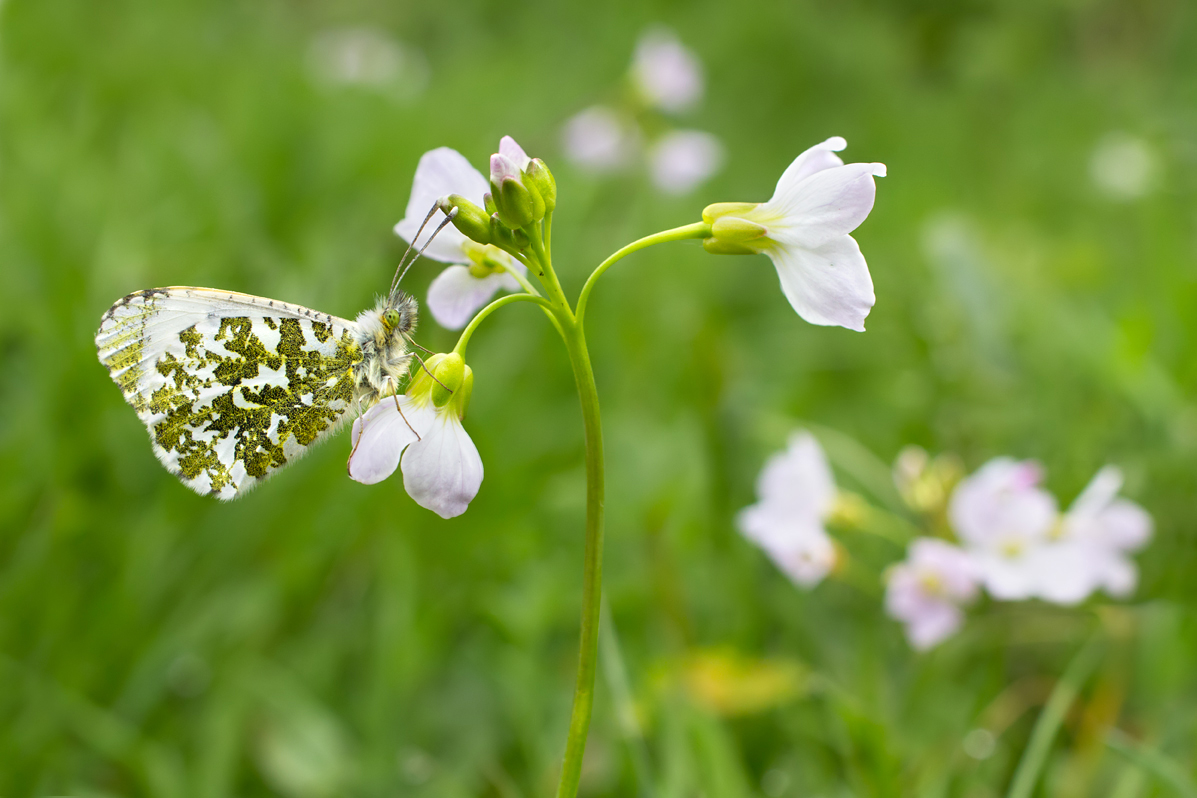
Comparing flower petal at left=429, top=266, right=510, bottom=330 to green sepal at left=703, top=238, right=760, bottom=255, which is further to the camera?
flower petal at left=429, top=266, right=510, bottom=330

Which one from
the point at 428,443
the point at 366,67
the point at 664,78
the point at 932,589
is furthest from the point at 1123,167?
the point at 428,443

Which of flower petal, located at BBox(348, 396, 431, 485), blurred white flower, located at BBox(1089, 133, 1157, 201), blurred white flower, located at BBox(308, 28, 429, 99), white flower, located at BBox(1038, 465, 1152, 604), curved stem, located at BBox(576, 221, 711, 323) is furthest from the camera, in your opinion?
blurred white flower, located at BBox(1089, 133, 1157, 201)

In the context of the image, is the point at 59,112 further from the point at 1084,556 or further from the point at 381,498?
the point at 1084,556

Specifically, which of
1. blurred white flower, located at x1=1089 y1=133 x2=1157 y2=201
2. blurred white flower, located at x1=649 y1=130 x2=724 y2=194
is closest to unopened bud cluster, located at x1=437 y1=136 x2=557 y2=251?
blurred white flower, located at x1=649 y1=130 x2=724 y2=194

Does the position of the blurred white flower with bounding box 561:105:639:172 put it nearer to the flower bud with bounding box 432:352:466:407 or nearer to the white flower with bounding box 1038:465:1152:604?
the white flower with bounding box 1038:465:1152:604

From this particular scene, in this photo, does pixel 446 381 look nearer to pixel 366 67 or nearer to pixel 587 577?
pixel 587 577

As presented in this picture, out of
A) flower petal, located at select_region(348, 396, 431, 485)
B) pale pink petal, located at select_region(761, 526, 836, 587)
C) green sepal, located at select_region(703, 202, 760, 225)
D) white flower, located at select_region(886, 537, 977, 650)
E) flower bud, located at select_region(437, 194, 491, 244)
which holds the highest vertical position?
flower bud, located at select_region(437, 194, 491, 244)

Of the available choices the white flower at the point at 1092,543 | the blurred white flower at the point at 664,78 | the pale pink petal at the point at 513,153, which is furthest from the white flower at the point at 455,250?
the blurred white flower at the point at 664,78
